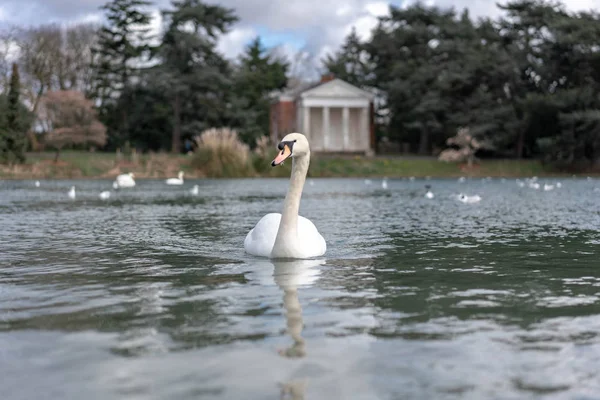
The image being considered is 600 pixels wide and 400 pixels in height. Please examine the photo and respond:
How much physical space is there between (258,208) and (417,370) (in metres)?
17.1

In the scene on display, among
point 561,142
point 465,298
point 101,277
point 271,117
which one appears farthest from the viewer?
point 271,117

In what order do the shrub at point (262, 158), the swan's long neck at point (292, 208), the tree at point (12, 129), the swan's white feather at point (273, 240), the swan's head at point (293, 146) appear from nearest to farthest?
1. the swan's head at point (293, 146)
2. the swan's long neck at point (292, 208)
3. the swan's white feather at point (273, 240)
4. the shrub at point (262, 158)
5. the tree at point (12, 129)

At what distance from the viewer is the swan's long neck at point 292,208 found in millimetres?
9695

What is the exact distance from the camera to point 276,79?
8869cm

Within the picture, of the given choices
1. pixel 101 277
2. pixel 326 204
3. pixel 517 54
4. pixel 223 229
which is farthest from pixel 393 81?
pixel 101 277

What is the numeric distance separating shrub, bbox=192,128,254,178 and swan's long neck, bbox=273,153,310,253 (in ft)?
120

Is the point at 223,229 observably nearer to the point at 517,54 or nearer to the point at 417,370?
the point at 417,370

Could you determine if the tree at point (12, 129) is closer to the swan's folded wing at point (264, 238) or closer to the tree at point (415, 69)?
the tree at point (415, 69)

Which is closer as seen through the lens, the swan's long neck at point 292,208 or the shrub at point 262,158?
the swan's long neck at point 292,208

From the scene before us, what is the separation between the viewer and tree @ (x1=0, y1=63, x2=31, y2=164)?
165 ft

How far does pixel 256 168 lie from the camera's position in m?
50.3

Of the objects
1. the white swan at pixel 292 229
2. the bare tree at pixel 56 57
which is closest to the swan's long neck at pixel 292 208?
the white swan at pixel 292 229

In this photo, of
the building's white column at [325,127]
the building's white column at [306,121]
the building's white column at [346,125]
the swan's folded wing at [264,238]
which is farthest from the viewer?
the building's white column at [346,125]

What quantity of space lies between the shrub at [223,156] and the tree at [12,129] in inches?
500
